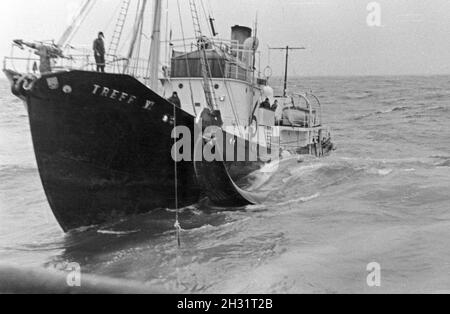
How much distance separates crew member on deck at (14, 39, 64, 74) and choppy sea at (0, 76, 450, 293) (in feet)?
12.0

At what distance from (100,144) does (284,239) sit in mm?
4504

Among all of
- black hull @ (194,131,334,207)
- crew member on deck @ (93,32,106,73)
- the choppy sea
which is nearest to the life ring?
crew member on deck @ (93,32,106,73)

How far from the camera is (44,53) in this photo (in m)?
9.05

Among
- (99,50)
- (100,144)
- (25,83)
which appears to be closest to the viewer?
(25,83)

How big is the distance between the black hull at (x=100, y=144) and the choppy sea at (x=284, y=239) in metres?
0.56

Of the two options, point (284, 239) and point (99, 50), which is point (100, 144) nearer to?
point (99, 50)

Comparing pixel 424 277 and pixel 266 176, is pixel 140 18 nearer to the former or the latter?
pixel 266 176

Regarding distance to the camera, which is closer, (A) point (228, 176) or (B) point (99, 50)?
(B) point (99, 50)

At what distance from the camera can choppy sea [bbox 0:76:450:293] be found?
6422 mm

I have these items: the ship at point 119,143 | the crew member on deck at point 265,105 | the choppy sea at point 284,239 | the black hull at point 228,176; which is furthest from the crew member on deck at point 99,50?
the crew member on deck at point 265,105

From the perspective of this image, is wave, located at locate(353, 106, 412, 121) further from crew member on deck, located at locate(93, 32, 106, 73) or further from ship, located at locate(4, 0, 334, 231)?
crew member on deck, located at locate(93, 32, 106, 73)

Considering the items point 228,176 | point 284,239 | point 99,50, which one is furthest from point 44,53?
point 284,239

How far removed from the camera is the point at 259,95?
2098 centimetres
